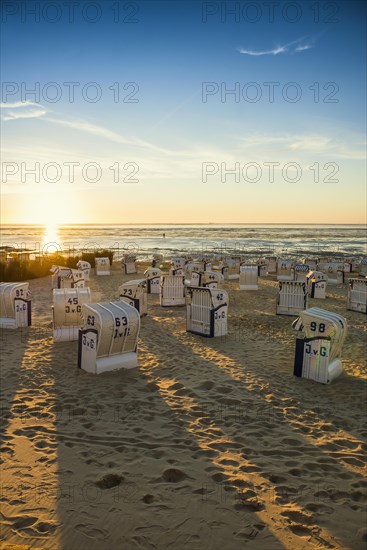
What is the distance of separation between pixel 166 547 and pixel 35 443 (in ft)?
9.67

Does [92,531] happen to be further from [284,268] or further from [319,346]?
[284,268]

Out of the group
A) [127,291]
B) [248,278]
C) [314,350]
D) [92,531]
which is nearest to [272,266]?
[248,278]

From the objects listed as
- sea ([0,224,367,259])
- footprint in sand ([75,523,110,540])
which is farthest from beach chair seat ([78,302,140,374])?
sea ([0,224,367,259])

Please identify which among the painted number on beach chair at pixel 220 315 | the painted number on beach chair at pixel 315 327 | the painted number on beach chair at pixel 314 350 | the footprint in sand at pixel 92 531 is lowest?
the footprint in sand at pixel 92 531

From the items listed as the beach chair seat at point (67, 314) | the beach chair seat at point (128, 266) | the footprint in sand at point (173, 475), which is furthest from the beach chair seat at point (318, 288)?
the footprint in sand at point (173, 475)

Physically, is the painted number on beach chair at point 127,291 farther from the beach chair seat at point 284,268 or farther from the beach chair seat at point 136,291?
the beach chair seat at point 284,268

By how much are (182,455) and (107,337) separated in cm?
403

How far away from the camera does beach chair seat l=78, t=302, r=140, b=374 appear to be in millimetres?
9133

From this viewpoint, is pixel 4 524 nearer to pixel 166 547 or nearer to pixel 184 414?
pixel 166 547

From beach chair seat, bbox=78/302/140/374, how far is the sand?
0.33 metres

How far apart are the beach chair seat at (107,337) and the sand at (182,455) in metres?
0.33

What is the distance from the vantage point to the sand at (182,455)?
4391 millimetres

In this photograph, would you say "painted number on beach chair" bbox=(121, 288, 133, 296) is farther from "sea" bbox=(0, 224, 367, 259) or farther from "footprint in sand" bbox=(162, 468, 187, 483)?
"sea" bbox=(0, 224, 367, 259)

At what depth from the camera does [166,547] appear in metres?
4.13
